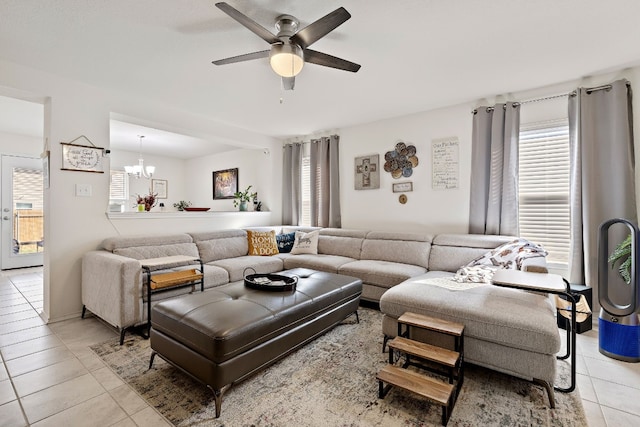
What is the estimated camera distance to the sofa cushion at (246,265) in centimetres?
343

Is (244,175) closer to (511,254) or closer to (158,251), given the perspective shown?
(158,251)

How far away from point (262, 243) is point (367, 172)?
1.94 meters

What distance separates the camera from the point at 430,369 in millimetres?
1929

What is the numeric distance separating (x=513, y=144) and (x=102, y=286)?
448 cm

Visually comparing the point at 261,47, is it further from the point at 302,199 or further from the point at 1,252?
the point at 1,252

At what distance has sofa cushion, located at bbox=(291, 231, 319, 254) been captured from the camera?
4.33 metres

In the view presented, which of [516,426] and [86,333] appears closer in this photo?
[516,426]

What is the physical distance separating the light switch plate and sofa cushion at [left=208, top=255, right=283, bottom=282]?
4.94ft

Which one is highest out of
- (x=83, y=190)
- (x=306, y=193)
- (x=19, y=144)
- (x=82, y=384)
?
(x=19, y=144)

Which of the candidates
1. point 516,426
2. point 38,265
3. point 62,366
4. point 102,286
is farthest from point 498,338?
point 38,265

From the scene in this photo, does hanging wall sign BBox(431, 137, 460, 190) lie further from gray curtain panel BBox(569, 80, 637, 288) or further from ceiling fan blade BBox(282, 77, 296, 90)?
ceiling fan blade BBox(282, 77, 296, 90)

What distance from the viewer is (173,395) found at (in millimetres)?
1766

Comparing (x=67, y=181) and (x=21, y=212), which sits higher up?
(x=67, y=181)

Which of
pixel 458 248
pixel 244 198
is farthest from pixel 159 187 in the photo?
pixel 458 248
